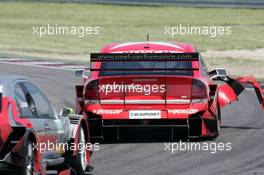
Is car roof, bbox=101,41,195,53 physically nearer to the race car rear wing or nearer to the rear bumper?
the race car rear wing

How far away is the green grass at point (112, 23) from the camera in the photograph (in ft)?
117

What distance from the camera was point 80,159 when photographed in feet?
36.9

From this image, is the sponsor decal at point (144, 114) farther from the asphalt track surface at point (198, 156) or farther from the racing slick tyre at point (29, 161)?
the racing slick tyre at point (29, 161)

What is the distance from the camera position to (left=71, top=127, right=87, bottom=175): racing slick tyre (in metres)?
11.2

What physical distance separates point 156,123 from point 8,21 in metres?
29.6

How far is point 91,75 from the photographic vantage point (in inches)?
580

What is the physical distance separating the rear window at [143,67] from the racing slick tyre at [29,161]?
506 centimetres

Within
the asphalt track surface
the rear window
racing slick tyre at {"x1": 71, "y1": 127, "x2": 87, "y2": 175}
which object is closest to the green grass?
the asphalt track surface

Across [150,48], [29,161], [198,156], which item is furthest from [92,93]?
[29,161]

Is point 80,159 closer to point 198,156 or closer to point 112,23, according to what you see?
point 198,156

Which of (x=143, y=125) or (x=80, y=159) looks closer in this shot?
(x=80, y=159)

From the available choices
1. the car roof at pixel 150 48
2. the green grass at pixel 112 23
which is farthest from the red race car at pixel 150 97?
the green grass at pixel 112 23

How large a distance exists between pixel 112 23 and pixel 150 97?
2866 centimetres

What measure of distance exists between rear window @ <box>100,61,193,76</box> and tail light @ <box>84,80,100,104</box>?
0.80ft
